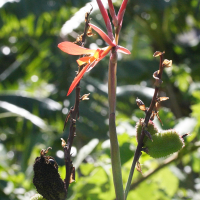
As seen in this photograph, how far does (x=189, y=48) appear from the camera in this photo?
1.81 m

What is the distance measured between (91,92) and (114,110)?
100 centimetres

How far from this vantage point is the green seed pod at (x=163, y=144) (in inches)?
11.0

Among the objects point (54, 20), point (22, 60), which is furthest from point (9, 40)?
point (54, 20)

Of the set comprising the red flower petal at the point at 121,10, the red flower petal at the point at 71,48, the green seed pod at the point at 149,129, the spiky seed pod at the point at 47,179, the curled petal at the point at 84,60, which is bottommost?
the spiky seed pod at the point at 47,179

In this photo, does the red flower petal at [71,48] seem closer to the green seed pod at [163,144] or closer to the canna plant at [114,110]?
the canna plant at [114,110]

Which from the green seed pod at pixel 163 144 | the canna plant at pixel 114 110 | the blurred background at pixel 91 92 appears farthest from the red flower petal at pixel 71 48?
the blurred background at pixel 91 92

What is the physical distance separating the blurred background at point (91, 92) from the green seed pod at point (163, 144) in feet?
0.95

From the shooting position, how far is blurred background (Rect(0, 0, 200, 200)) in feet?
2.40

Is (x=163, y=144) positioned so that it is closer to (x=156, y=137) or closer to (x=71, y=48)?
(x=156, y=137)

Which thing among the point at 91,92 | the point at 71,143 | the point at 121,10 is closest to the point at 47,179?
the point at 71,143

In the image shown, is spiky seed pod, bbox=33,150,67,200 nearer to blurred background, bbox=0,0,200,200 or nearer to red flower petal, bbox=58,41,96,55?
red flower petal, bbox=58,41,96,55

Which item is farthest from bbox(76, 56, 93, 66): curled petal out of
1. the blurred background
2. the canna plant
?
the blurred background

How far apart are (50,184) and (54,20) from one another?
4.61ft

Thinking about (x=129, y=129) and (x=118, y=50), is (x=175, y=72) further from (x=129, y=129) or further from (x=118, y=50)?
(x=118, y=50)
